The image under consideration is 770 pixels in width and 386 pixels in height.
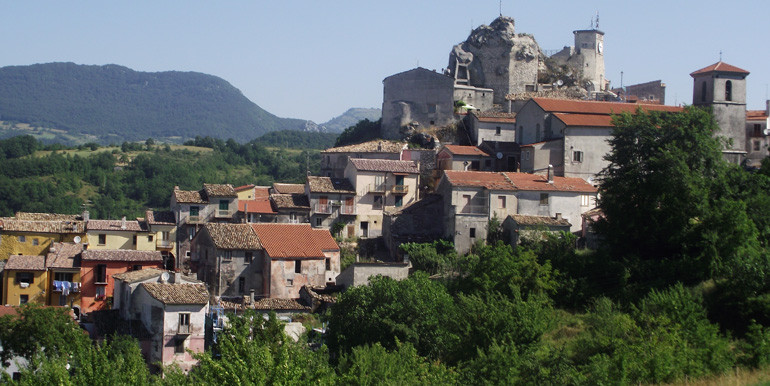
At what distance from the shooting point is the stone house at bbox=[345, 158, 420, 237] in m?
54.7

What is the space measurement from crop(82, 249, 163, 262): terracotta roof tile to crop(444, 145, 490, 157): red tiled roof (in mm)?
18137

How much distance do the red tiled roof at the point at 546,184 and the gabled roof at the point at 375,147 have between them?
415 inches

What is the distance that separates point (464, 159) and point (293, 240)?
1339 centimetres

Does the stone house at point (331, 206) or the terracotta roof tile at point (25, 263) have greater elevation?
the stone house at point (331, 206)

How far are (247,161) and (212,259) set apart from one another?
94.2 meters

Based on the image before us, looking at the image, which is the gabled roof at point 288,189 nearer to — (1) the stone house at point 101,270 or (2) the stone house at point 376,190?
(2) the stone house at point 376,190

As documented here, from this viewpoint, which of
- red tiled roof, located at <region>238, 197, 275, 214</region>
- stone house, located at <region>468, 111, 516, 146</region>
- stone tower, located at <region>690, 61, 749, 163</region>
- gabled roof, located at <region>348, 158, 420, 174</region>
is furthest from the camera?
stone house, located at <region>468, 111, 516, 146</region>

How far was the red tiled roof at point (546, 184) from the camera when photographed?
5062 cm

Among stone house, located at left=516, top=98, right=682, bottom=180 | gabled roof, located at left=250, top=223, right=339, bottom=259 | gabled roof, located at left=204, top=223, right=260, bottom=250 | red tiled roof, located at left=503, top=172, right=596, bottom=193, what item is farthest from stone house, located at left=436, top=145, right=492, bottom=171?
gabled roof, located at left=204, top=223, right=260, bottom=250

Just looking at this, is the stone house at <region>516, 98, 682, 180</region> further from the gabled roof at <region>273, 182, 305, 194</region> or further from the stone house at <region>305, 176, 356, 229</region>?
the gabled roof at <region>273, 182, 305, 194</region>

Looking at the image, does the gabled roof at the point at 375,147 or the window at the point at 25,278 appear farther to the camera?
the gabled roof at the point at 375,147

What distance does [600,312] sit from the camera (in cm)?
3562

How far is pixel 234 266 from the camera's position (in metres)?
48.2

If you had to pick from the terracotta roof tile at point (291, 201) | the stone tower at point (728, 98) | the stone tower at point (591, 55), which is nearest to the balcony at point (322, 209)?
the terracotta roof tile at point (291, 201)
